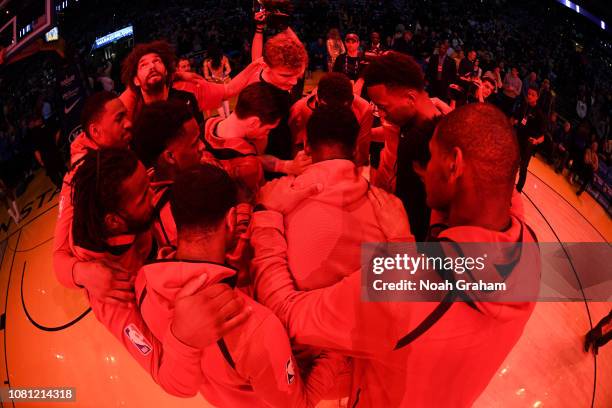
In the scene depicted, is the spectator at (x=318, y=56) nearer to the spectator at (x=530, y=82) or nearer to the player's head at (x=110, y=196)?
the spectator at (x=530, y=82)

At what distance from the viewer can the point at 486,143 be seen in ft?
4.49

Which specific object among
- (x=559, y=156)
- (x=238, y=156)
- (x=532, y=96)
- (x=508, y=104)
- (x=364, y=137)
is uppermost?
(x=238, y=156)

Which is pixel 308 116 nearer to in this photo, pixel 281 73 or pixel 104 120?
pixel 281 73

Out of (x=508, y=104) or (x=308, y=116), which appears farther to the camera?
(x=508, y=104)

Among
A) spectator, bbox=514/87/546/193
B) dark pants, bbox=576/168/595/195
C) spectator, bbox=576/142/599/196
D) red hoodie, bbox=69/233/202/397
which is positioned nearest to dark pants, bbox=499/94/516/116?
spectator, bbox=576/142/599/196

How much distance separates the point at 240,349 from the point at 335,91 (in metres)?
2.07

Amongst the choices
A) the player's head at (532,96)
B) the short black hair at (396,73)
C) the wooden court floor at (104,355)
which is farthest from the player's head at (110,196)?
the player's head at (532,96)

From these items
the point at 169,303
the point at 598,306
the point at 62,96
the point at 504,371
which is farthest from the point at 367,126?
the point at 62,96

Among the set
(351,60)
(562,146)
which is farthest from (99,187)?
(562,146)

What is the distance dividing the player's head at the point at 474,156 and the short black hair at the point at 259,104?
1080 millimetres

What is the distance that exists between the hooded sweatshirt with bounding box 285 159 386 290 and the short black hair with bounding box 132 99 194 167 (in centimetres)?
90

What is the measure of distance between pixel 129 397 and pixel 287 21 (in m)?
3.46

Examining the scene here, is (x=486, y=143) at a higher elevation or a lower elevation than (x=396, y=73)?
higher

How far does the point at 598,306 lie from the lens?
3367 millimetres
